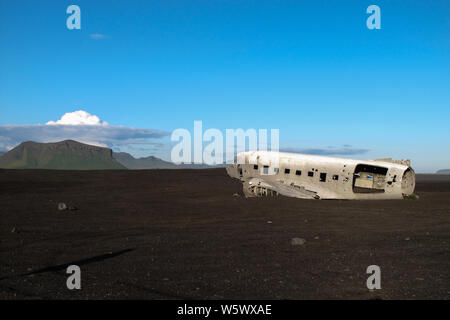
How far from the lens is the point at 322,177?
25.3 metres

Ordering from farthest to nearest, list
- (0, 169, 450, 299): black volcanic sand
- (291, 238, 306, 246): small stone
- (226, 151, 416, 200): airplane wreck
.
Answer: (226, 151, 416, 200): airplane wreck, (291, 238, 306, 246): small stone, (0, 169, 450, 299): black volcanic sand

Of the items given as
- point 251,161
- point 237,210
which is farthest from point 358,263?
point 251,161

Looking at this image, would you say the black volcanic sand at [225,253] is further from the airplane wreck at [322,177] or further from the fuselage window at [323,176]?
the fuselage window at [323,176]

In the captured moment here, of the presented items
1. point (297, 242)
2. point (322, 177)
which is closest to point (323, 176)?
point (322, 177)

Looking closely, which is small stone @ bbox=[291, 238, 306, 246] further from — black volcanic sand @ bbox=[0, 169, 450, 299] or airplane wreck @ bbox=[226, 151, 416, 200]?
airplane wreck @ bbox=[226, 151, 416, 200]

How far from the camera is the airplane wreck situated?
2431cm

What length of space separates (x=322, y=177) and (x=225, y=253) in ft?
54.2

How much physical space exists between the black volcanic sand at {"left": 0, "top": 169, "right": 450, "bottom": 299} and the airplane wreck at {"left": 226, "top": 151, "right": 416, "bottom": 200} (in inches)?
214

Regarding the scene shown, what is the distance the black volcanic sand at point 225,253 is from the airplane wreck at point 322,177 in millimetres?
5447

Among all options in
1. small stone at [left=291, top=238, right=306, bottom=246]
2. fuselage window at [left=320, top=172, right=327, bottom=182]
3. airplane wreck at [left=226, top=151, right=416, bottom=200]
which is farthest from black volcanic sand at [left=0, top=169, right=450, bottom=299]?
fuselage window at [left=320, top=172, right=327, bottom=182]

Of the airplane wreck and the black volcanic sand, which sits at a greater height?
the airplane wreck

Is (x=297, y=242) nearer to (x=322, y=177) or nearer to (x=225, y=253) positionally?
(x=225, y=253)
